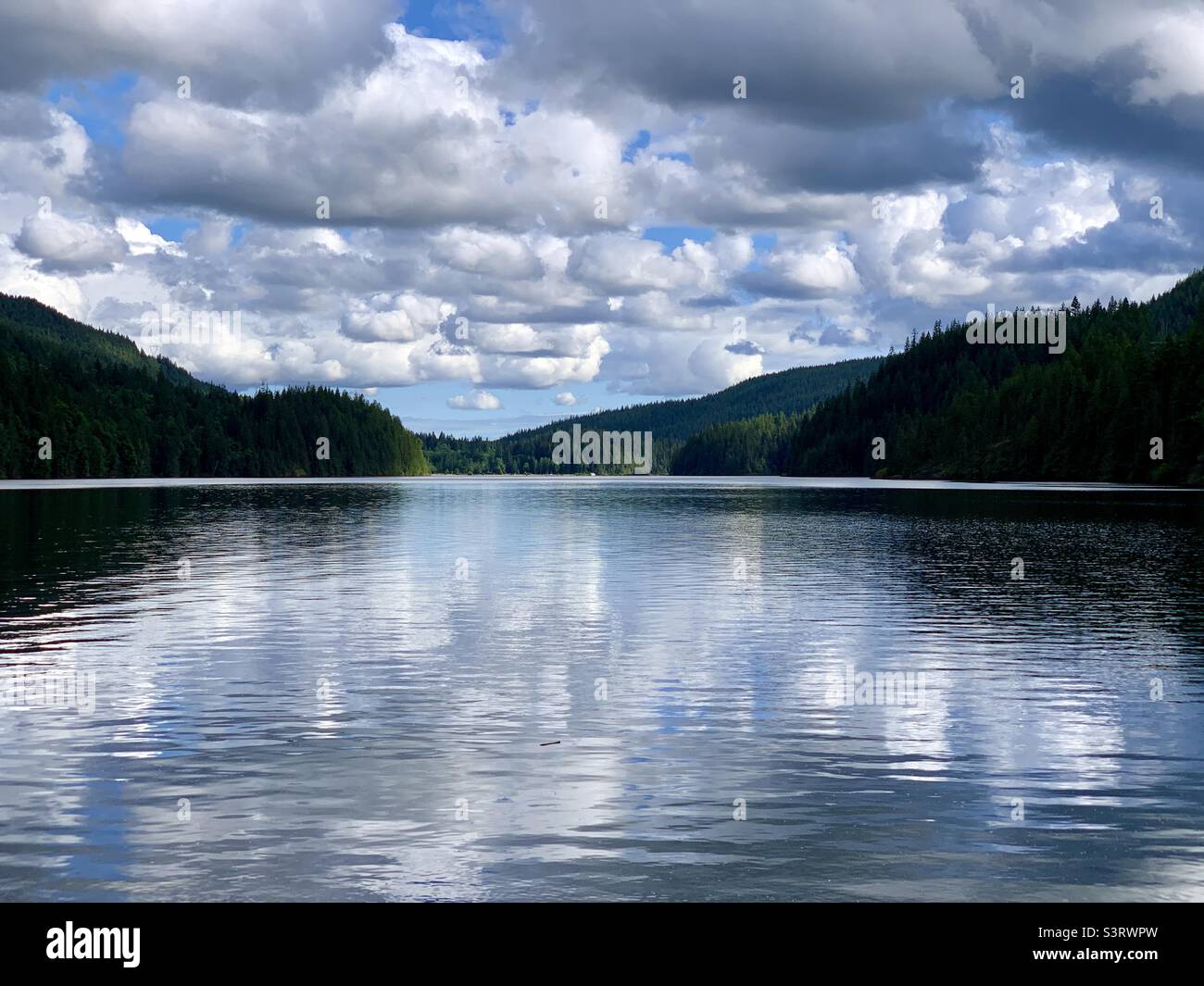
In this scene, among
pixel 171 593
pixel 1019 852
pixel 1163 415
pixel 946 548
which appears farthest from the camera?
pixel 1163 415

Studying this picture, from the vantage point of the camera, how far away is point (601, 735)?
21812 mm

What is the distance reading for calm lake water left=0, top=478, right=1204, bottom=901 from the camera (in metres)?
14.1

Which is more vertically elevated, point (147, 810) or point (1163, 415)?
point (1163, 415)

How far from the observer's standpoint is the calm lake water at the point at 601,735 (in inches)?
555

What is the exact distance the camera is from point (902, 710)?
24156 millimetres

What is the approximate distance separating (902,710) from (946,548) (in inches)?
1816

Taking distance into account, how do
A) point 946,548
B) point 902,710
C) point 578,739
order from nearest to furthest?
point 578,739 → point 902,710 → point 946,548

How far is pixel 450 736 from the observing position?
21.5 metres

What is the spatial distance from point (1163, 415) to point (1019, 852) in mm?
194886
